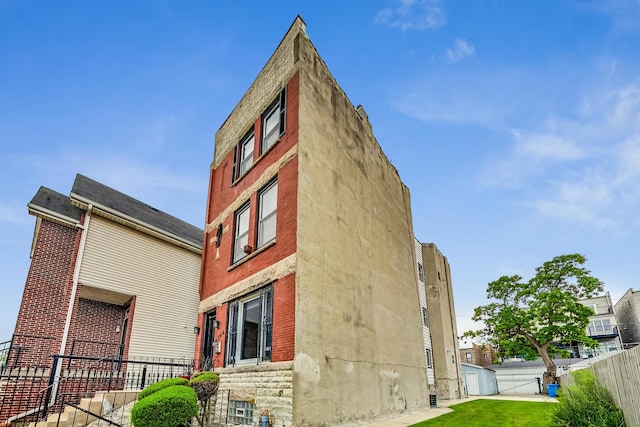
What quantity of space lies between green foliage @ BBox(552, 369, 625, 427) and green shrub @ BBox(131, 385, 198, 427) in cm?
744

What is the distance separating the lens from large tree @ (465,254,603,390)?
26688 millimetres

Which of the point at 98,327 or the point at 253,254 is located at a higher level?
the point at 253,254

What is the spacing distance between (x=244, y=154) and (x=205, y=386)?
8.26 meters

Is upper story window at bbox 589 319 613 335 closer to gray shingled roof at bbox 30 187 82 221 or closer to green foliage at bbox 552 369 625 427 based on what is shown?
green foliage at bbox 552 369 625 427

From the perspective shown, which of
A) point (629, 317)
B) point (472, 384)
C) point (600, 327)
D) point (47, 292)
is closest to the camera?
point (47, 292)

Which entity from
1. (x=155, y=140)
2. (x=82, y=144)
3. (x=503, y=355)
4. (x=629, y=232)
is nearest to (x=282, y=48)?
(x=155, y=140)

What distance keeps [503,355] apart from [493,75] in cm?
2450

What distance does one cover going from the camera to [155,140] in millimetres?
18984

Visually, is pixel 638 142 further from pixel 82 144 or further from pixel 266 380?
pixel 82 144

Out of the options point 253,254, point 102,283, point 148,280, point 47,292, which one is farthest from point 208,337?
point 47,292

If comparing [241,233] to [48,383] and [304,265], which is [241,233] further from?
[48,383]

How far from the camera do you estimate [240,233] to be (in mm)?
12438

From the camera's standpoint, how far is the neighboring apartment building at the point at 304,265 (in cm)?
855

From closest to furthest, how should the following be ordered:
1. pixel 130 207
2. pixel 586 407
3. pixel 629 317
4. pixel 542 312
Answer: pixel 586 407 < pixel 130 207 < pixel 542 312 < pixel 629 317
